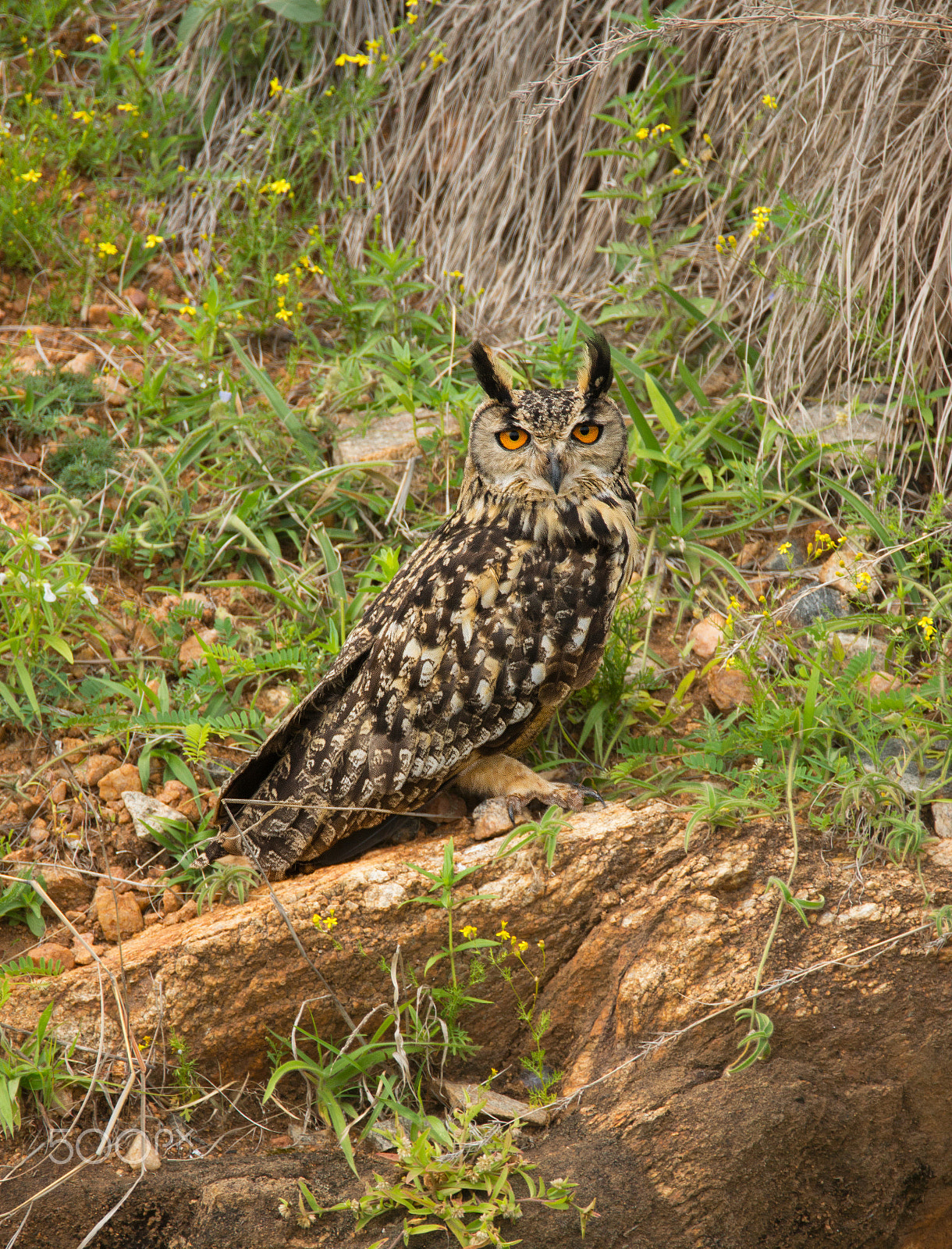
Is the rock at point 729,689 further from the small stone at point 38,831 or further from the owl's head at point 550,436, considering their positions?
the small stone at point 38,831

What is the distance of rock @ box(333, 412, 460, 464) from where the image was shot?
431cm

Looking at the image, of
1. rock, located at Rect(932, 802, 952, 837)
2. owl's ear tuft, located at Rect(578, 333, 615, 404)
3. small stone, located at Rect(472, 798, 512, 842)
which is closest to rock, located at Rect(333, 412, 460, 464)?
owl's ear tuft, located at Rect(578, 333, 615, 404)

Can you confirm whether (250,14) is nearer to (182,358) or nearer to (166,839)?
(182,358)

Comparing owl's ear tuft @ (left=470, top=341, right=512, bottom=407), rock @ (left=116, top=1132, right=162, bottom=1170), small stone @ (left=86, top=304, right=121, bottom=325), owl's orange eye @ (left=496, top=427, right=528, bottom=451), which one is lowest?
rock @ (left=116, top=1132, right=162, bottom=1170)

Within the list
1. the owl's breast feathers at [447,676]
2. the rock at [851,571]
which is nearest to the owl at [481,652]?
the owl's breast feathers at [447,676]

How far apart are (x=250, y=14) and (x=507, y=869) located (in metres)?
4.77

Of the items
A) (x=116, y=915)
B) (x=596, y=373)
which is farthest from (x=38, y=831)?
(x=596, y=373)

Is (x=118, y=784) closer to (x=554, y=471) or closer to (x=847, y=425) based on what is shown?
(x=554, y=471)

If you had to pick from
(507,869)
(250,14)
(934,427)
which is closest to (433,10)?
(250,14)

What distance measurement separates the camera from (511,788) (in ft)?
10.3

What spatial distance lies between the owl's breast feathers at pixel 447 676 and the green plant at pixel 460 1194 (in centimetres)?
97

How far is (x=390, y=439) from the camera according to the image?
4.38 metres

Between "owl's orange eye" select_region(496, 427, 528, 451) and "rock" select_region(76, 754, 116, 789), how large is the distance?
174 cm

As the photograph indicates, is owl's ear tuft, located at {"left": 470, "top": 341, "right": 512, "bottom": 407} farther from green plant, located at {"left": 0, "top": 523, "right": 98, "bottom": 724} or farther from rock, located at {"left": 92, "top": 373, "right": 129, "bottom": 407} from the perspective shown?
rock, located at {"left": 92, "top": 373, "right": 129, "bottom": 407}
